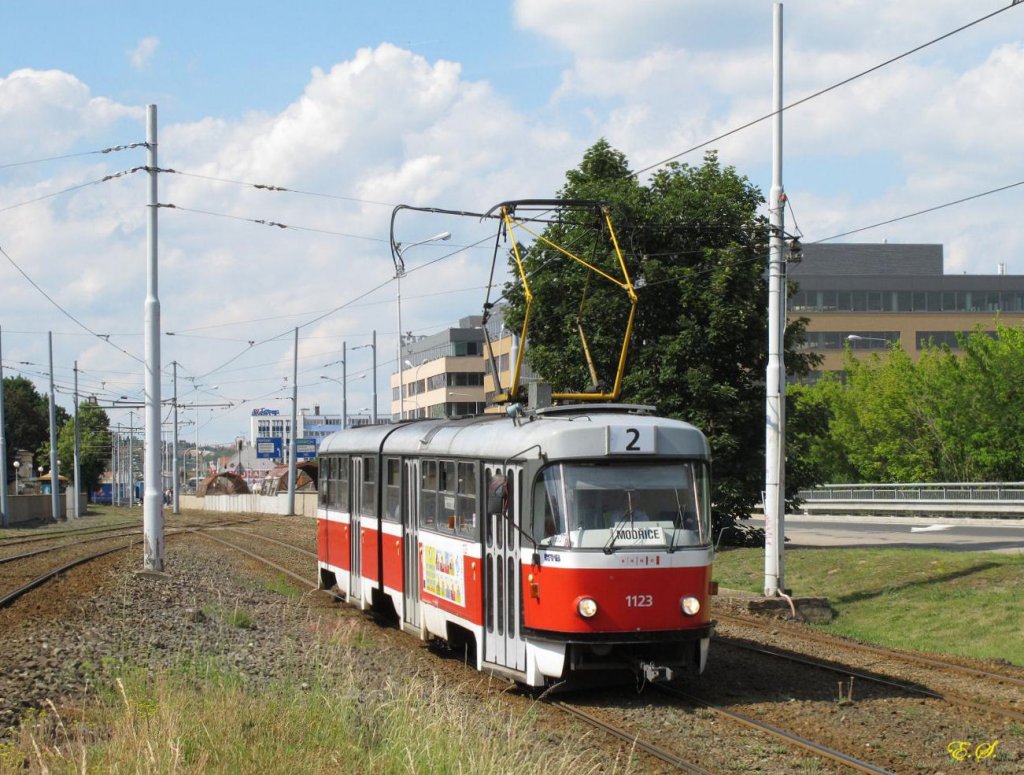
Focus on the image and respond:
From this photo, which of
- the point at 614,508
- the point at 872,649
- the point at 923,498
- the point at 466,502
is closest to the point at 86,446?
the point at 923,498

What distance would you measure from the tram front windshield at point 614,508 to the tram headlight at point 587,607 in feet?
1.61

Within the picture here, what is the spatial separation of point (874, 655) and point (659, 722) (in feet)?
16.1

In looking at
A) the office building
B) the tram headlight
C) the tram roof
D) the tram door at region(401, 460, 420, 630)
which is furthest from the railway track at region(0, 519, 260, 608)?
the office building

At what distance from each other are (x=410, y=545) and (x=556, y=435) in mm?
4611

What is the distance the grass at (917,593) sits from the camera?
16781 millimetres

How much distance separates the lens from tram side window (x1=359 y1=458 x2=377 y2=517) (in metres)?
17.8

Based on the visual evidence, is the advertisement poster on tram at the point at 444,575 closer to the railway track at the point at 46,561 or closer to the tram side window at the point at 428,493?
the tram side window at the point at 428,493

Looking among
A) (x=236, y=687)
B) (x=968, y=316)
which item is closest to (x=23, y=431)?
(x=968, y=316)

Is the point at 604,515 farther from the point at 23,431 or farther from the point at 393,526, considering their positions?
the point at 23,431

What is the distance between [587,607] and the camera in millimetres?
11320

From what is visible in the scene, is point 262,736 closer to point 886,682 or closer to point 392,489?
point 886,682

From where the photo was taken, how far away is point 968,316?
90.4m

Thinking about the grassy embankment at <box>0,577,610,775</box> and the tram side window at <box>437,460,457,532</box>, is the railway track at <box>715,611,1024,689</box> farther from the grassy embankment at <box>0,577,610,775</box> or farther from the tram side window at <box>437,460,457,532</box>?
the grassy embankment at <box>0,577,610,775</box>

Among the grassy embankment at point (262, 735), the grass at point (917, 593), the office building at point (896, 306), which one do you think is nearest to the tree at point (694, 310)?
the grass at point (917, 593)
